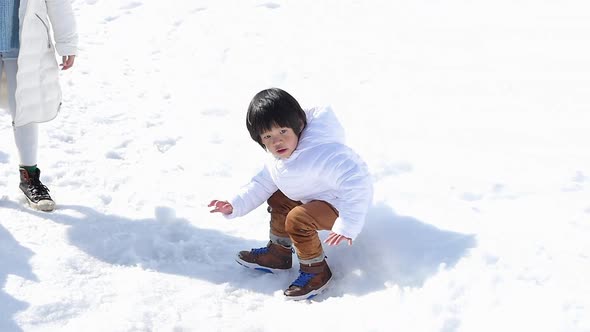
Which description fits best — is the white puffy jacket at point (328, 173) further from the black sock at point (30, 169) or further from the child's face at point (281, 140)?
the black sock at point (30, 169)

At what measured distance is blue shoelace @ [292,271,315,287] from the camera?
2.88 m

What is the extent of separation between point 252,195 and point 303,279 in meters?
0.52

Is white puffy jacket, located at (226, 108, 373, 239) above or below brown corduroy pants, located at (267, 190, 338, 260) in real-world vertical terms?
above

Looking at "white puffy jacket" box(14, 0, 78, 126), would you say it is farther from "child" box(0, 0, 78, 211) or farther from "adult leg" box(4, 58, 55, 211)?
"adult leg" box(4, 58, 55, 211)

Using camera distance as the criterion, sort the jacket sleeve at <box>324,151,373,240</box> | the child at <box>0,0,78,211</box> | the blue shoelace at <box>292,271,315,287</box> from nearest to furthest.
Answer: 1. the jacket sleeve at <box>324,151,373,240</box>
2. the blue shoelace at <box>292,271,315,287</box>
3. the child at <box>0,0,78,211</box>

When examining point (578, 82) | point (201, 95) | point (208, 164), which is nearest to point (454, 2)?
point (578, 82)

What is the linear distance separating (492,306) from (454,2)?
4220 mm

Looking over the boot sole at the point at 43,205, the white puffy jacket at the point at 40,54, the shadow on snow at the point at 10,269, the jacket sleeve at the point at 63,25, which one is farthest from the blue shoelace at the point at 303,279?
the jacket sleeve at the point at 63,25

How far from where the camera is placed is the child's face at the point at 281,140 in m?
2.85

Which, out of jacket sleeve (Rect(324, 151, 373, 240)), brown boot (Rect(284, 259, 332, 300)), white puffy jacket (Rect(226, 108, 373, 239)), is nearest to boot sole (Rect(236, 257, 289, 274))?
brown boot (Rect(284, 259, 332, 300))

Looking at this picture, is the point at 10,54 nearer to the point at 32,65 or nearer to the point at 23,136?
the point at 32,65

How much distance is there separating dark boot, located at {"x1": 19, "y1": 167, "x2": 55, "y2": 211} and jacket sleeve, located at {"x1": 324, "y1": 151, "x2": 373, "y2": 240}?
67.0 inches

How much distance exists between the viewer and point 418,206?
3320 mm

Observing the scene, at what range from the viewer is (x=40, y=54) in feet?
11.0
